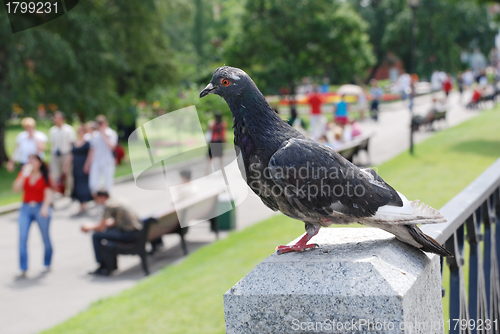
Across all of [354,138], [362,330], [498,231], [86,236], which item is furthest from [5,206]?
[362,330]

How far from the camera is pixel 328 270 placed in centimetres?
164

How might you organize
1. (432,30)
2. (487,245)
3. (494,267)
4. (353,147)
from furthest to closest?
1. (432,30)
2. (353,147)
3. (494,267)
4. (487,245)

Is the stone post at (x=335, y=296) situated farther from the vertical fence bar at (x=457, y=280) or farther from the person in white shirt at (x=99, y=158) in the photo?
the person in white shirt at (x=99, y=158)

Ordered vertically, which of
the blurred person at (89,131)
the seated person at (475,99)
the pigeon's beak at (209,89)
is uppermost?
the pigeon's beak at (209,89)

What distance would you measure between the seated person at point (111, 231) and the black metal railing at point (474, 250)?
22.1ft

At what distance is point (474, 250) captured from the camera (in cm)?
276

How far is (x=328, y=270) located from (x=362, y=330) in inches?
7.9

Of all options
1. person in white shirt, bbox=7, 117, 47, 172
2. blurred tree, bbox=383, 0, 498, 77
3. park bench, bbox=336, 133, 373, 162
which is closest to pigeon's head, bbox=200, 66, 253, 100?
park bench, bbox=336, 133, 373, 162

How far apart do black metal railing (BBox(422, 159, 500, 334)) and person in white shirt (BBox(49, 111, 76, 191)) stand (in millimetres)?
12192

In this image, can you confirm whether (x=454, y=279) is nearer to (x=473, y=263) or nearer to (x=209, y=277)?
(x=473, y=263)

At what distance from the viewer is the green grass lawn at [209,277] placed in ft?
21.0

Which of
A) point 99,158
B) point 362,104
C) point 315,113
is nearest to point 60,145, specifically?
point 99,158

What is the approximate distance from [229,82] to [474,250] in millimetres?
1665

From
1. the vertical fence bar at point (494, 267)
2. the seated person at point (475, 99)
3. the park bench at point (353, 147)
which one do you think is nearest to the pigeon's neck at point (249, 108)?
the vertical fence bar at point (494, 267)
